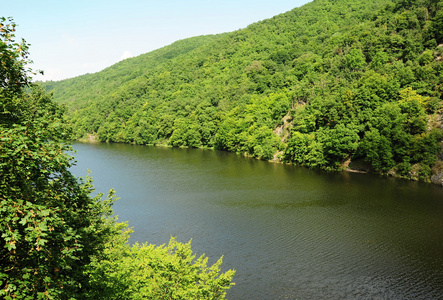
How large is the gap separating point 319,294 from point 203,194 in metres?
28.5

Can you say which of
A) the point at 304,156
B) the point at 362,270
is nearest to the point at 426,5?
the point at 304,156

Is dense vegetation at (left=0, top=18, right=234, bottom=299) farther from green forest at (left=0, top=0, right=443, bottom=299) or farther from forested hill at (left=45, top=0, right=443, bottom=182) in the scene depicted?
forested hill at (left=45, top=0, right=443, bottom=182)

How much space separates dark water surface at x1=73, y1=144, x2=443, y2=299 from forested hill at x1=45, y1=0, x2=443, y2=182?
647 centimetres

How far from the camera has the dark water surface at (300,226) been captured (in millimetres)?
26406

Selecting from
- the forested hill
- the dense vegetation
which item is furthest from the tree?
the forested hill

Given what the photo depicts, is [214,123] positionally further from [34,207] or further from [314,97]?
[34,207]

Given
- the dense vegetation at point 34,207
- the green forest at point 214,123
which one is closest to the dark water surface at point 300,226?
the green forest at point 214,123

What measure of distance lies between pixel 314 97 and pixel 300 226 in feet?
167

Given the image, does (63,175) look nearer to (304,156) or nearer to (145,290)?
(145,290)

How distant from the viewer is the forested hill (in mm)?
59094

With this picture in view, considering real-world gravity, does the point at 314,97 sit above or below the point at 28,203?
above

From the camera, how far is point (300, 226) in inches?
1479

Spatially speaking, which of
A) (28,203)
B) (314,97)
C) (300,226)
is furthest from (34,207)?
(314,97)

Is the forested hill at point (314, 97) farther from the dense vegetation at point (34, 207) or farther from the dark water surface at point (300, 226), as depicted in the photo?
the dense vegetation at point (34, 207)
